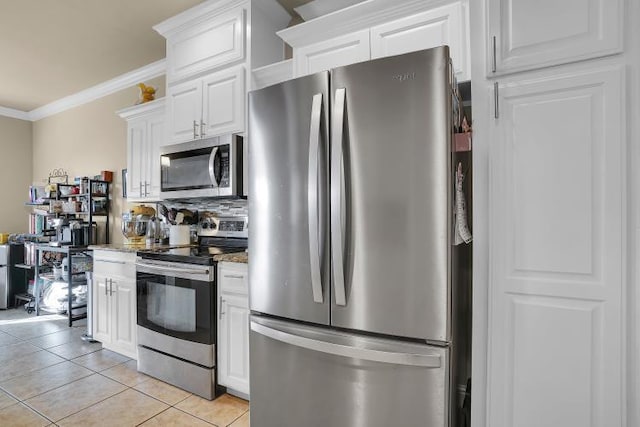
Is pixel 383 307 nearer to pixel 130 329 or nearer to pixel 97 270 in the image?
pixel 130 329

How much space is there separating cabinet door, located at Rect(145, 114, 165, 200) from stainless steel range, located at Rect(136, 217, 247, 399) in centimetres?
92

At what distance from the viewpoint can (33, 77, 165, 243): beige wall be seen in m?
4.11

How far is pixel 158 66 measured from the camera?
11.9ft

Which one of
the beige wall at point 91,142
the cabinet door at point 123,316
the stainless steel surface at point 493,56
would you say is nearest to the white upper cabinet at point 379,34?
the stainless steel surface at point 493,56

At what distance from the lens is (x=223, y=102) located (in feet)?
8.39

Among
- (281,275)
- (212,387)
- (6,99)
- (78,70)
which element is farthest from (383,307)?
(6,99)

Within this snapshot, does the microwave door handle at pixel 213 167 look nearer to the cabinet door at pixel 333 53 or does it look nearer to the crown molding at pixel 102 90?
the cabinet door at pixel 333 53

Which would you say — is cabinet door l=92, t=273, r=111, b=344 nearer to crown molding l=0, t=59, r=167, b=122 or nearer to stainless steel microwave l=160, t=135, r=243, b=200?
stainless steel microwave l=160, t=135, r=243, b=200

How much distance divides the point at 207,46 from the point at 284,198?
177 cm

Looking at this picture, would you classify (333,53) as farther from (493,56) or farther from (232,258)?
(232,258)

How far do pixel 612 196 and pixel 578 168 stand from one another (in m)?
0.12

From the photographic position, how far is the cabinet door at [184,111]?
2.70 metres

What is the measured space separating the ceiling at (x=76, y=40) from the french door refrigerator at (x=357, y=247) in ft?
5.67

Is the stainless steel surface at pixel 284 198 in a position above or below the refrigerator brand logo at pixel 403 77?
below
